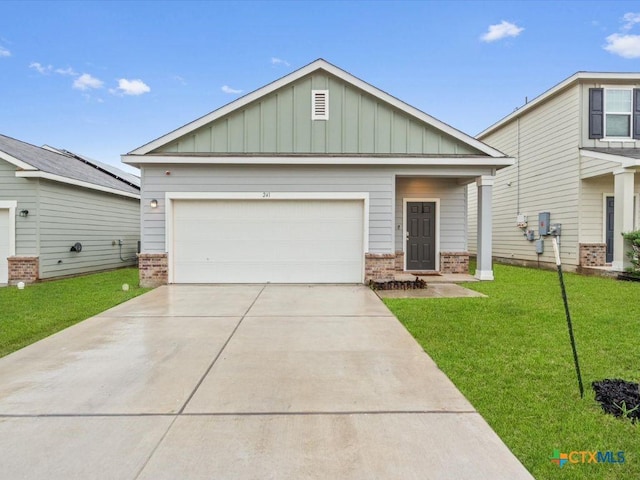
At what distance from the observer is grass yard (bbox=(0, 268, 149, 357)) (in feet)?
16.7

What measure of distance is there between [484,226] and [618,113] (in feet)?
20.2

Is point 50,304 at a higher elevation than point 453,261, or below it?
below

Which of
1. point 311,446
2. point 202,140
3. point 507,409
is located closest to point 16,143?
point 202,140

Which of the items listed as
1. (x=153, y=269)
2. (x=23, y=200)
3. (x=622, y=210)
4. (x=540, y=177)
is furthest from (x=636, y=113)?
(x=23, y=200)

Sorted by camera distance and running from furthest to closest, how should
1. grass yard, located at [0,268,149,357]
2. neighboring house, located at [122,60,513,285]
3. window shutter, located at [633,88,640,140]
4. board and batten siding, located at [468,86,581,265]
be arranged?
board and batten siding, located at [468,86,581,265], window shutter, located at [633,88,640,140], neighboring house, located at [122,60,513,285], grass yard, located at [0,268,149,357]

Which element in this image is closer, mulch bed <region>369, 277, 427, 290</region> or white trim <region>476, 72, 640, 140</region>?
mulch bed <region>369, 277, 427, 290</region>

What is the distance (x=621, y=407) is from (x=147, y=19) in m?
16.6

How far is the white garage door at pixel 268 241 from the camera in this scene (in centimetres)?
936

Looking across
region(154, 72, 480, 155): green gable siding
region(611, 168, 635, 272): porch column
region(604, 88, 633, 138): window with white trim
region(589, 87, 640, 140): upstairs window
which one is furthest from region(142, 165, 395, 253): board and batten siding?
region(604, 88, 633, 138): window with white trim

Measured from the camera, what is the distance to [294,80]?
9.15 meters

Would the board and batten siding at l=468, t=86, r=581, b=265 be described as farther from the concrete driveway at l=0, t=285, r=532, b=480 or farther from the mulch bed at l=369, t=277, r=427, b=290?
the concrete driveway at l=0, t=285, r=532, b=480

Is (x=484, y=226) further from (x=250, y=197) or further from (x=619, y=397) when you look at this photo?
(x=619, y=397)

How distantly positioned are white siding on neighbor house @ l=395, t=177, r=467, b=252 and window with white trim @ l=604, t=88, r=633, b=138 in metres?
4.80

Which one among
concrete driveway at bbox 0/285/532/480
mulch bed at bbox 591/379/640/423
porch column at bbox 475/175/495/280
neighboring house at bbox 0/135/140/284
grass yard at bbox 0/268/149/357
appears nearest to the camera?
concrete driveway at bbox 0/285/532/480
